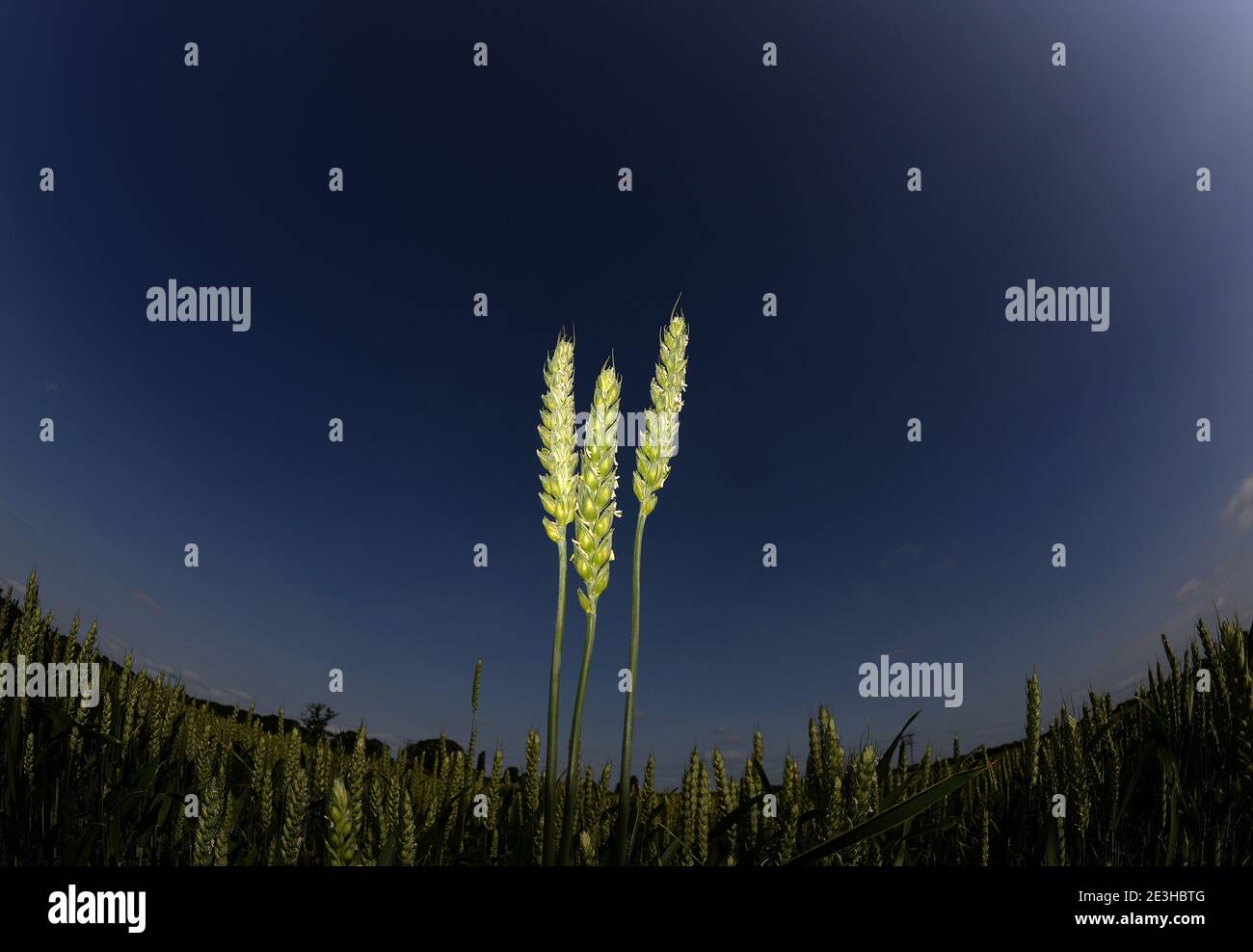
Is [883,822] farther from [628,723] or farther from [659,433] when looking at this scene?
[659,433]

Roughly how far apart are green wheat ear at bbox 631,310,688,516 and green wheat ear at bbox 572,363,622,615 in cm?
12

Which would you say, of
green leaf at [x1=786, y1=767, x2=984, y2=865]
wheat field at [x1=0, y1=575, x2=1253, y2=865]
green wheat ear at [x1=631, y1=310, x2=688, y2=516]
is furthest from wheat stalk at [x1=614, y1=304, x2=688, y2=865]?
wheat field at [x1=0, y1=575, x2=1253, y2=865]

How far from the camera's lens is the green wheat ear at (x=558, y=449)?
Result: 4.92ft

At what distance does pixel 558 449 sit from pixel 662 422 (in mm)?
365

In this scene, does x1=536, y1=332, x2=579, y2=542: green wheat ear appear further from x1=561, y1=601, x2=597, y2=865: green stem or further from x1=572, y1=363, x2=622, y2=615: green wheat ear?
x1=561, y1=601, x2=597, y2=865: green stem

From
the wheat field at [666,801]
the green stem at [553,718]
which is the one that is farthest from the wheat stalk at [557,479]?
the wheat field at [666,801]

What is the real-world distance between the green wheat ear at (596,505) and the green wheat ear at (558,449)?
46mm

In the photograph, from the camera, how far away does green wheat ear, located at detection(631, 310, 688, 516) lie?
1716 millimetres

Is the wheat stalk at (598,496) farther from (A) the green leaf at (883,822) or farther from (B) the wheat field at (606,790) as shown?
(A) the green leaf at (883,822)

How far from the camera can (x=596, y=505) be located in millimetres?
1571

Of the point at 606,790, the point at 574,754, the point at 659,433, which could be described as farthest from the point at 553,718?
the point at 606,790
